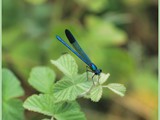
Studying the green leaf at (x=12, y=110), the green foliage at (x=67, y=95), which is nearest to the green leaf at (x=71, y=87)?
the green foliage at (x=67, y=95)

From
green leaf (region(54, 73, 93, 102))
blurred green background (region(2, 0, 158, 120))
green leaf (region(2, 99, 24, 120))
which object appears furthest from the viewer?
blurred green background (region(2, 0, 158, 120))

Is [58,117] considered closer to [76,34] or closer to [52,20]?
[76,34]

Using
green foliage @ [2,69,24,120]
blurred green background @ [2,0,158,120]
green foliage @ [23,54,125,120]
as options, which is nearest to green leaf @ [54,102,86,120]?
green foliage @ [23,54,125,120]

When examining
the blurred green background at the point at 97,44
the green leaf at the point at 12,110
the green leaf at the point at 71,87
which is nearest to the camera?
the green leaf at the point at 71,87

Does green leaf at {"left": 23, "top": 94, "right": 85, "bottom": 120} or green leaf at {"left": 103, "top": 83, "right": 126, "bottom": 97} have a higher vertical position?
green leaf at {"left": 23, "top": 94, "right": 85, "bottom": 120}

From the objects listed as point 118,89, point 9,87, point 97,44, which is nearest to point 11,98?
point 9,87

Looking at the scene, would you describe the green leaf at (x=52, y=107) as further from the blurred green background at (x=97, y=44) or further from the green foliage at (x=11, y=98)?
the blurred green background at (x=97, y=44)

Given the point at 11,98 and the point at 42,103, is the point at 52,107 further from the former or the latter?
the point at 11,98

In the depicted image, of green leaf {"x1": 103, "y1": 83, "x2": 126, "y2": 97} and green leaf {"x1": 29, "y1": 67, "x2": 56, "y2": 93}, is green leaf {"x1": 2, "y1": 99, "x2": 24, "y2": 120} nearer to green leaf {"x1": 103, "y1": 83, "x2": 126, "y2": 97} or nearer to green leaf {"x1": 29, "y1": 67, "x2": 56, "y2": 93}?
green leaf {"x1": 29, "y1": 67, "x2": 56, "y2": 93}
